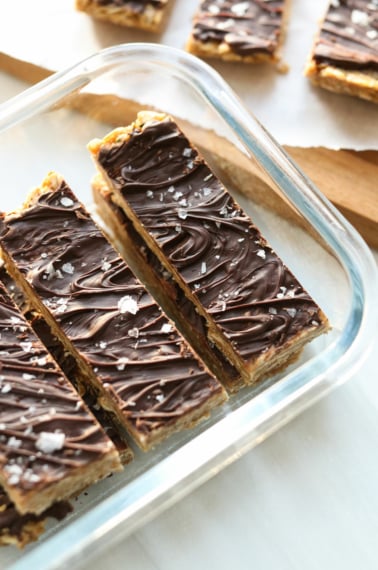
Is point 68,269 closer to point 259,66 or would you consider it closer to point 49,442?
point 49,442

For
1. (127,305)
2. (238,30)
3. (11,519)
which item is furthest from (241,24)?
(11,519)

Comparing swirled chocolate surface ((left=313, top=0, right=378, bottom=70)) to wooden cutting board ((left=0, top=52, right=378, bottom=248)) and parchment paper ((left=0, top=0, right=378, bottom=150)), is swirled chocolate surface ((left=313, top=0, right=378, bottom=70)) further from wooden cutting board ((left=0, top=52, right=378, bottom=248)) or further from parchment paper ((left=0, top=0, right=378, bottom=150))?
wooden cutting board ((left=0, top=52, right=378, bottom=248))

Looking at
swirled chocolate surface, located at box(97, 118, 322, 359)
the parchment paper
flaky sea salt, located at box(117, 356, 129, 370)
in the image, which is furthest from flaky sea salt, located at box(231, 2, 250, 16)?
flaky sea salt, located at box(117, 356, 129, 370)

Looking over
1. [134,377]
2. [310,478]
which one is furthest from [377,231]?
[134,377]

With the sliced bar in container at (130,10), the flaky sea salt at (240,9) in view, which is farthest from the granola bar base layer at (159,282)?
the flaky sea salt at (240,9)

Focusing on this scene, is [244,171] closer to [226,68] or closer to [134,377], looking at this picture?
[226,68]

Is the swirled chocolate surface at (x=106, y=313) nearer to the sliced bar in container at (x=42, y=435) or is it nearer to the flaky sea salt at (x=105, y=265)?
the flaky sea salt at (x=105, y=265)
